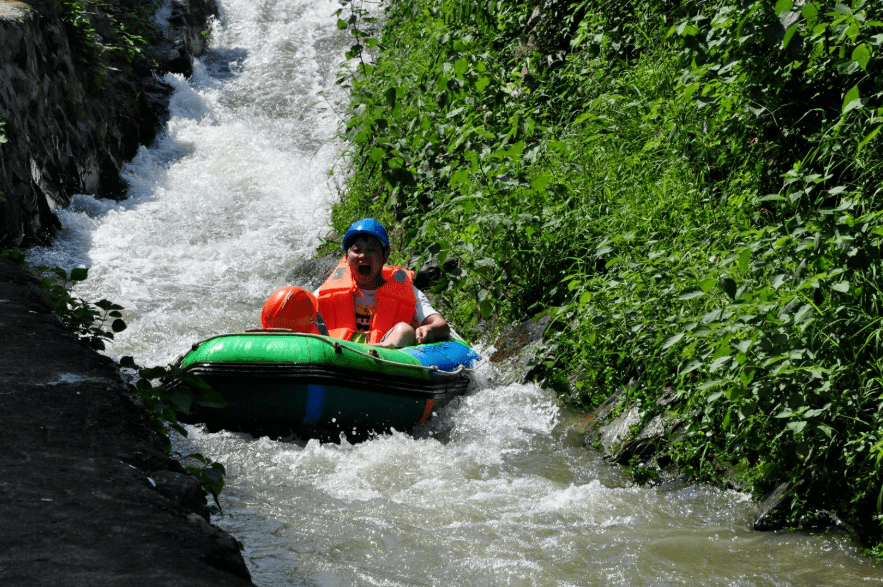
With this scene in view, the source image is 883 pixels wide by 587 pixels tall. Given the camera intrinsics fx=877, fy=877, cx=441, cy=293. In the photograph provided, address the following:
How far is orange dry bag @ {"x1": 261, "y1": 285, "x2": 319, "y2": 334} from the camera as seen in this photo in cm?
550

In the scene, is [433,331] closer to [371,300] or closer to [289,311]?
[371,300]

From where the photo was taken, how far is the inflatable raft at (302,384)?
16.4 feet

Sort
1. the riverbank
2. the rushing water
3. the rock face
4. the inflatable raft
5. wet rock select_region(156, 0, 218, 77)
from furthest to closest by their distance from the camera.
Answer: wet rock select_region(156, 0, 218, 77), the rock face, the inflatable raft, the rushing water, the riverbank

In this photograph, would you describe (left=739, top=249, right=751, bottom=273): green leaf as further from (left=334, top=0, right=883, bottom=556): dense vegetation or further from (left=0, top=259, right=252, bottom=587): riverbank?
(left=0, top=259, right=252, bottom=587): riverbank

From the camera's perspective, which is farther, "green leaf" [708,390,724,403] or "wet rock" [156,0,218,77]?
"wet rock" [156,0,218,77]

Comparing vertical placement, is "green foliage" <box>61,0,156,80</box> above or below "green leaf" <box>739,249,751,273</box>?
above

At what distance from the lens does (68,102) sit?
11062mm

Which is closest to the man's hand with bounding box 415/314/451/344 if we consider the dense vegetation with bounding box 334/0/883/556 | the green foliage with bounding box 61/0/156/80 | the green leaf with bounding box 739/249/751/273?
the dense vegetation with bounding box 334/0/883/556

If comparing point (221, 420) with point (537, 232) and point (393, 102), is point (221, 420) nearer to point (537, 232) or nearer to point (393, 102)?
point (393, 102)

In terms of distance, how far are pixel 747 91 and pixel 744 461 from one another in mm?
2142

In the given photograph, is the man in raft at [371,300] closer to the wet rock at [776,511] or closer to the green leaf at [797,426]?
the wet rock at [776,511]

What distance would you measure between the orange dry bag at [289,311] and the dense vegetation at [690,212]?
2.97 feet

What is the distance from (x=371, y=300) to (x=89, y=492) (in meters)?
4.25

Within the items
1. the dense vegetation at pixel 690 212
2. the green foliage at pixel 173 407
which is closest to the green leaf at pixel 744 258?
the dense vegetation at pixel 690 212
